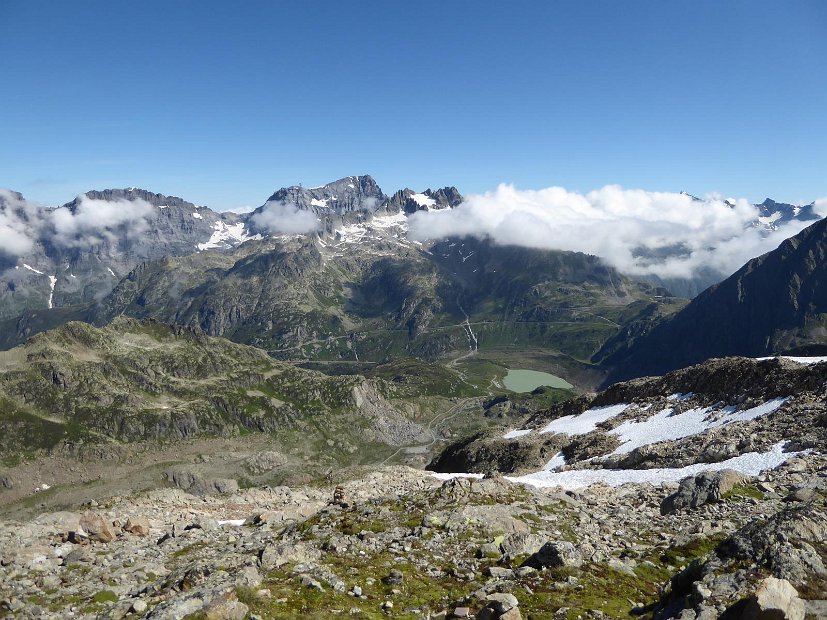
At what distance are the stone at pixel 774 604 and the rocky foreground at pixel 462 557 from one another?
0.13 ft

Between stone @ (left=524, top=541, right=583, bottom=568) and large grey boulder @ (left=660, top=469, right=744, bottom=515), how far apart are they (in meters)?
12.7

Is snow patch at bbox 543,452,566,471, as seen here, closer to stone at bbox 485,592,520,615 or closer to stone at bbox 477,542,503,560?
stone at bbox 477,542,503,560

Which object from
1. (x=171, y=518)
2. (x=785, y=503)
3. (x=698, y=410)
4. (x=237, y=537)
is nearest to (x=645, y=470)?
(x=785, y=503)

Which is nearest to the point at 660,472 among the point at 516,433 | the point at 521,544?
the point at 521,544

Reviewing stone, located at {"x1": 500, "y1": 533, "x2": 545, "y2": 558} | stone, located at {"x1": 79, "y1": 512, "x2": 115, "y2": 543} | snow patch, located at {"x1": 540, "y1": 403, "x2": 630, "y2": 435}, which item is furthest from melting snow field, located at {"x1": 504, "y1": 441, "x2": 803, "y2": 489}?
stone, located at {"x1": 79, "y1": 512, "x2": 115, "y2": 543}

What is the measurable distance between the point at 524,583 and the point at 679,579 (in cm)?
595

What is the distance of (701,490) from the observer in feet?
112

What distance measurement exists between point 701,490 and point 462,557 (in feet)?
60.2

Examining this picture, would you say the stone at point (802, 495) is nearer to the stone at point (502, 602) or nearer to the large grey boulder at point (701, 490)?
the large grey boulder at point (701, 490)

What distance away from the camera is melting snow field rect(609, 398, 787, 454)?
5740 cm

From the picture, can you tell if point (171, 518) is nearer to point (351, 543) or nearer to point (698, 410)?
point (351, 543)

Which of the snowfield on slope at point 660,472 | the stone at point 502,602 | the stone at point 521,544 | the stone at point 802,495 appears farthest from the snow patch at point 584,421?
the stone at point 502,602

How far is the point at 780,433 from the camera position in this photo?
4738cm

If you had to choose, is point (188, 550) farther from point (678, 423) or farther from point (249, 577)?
point (678, 423)
